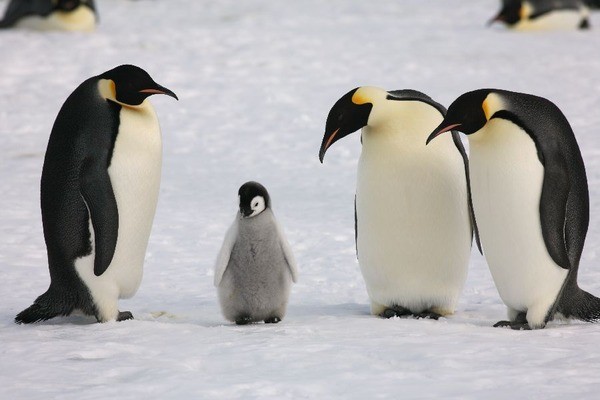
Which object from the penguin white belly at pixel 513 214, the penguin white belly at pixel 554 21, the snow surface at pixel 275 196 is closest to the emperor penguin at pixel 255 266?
the snow surface at pixel 275 196

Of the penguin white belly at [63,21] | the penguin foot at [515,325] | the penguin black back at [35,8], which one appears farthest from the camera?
the penguin white belly at [63,21]

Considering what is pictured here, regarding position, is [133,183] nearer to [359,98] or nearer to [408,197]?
[359,98]

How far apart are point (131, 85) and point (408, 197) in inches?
41.6

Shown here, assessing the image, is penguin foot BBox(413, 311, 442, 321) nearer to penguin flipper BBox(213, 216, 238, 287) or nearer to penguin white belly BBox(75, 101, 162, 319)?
penguin flipper BBox(213, 216, 238, 287)

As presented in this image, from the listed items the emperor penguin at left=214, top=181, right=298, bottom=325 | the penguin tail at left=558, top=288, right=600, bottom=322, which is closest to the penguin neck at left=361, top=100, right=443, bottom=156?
the emperor penguin at left=214, top=181, right=298, bottom=325

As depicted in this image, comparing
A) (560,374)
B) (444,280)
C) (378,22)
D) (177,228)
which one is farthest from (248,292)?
(378,22)

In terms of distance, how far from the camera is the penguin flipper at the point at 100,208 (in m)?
3.74

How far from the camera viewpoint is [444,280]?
159 inches

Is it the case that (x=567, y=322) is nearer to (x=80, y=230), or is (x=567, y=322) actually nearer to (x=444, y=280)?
(x=444, y=280)

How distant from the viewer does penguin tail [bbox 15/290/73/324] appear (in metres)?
3.88

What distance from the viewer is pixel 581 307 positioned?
150 inches

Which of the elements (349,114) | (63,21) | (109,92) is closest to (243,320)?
(349,114)

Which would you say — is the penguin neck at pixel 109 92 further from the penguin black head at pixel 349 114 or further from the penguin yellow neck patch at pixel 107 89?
the penguin black head at pixel 349 114

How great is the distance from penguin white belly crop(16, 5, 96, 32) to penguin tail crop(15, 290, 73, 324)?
7.29 metres
